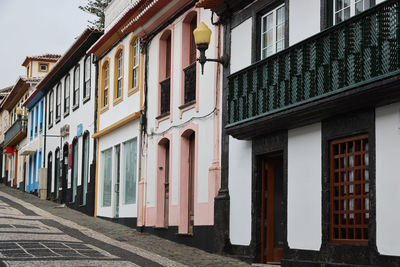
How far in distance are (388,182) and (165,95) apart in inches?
→ 398

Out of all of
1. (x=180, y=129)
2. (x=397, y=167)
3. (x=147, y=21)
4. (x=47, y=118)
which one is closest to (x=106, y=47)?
(x=147, y=21)

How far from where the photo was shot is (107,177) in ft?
81.9

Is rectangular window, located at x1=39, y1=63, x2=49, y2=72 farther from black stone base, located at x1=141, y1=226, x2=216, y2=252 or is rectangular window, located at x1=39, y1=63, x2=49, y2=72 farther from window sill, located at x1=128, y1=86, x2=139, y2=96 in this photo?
black stone base, located at x1=141, y1=226, x2=216, y2=252

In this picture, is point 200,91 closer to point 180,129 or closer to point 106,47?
point 180,129

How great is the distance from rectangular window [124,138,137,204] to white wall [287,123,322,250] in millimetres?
9261

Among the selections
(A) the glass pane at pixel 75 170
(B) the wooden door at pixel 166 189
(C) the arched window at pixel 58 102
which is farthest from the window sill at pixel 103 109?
(C) the arched window at pixel 58 102

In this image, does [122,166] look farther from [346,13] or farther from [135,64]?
[346,13]

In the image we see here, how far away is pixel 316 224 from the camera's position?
1235cm

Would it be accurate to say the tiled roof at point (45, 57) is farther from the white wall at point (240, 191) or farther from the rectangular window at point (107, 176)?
the white wall at point (240, 191)

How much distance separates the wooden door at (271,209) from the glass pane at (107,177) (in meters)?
→ 10.7

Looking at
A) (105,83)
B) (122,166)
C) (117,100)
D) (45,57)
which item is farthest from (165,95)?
(45,57)

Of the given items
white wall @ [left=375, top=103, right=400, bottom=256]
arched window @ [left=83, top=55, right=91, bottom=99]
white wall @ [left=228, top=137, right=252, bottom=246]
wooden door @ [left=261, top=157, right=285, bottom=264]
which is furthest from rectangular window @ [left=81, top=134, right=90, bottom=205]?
white wall @ [left=375, top=103, right=400, bottom=256]

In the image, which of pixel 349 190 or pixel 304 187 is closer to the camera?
pixel 349 190

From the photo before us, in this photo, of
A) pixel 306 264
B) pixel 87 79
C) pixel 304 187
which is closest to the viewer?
pixel 306 264
